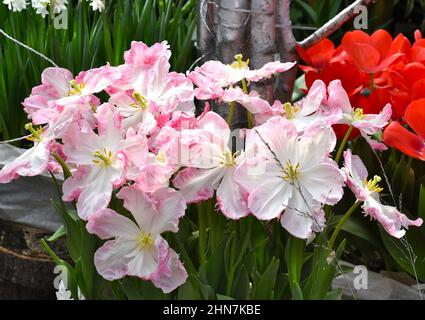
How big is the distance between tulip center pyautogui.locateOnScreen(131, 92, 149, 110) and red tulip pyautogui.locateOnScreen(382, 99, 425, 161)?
39 cm

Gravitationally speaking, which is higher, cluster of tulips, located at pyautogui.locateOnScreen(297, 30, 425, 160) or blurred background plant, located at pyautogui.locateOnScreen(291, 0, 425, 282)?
cluster of tulips, located at pyautogui.locateOnScreen(297, 30, 425, 160)

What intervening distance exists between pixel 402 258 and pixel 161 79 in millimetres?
487

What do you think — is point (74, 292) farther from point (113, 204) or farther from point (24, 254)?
point (24, 254)

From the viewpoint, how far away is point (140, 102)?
1050mm

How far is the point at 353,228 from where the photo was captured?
1361 millimetres

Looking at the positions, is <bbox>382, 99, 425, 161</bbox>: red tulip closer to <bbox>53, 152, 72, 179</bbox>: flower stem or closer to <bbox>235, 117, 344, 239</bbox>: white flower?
<bbox>235, 117, 344, 239</bbox>: white flower

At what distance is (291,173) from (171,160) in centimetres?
14

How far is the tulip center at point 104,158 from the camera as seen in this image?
3.21ft

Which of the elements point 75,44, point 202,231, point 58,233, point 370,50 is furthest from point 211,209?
point 75,44

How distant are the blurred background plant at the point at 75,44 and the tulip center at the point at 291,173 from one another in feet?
2.32

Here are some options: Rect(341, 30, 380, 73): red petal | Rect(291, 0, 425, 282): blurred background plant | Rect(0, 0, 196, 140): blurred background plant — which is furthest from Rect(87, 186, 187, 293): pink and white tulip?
Rect(0, 0, 196, 140): blurred background plant

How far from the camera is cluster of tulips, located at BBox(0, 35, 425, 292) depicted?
950 mm

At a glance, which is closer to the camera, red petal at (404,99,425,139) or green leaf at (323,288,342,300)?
green leaf at (323,288,342,300)

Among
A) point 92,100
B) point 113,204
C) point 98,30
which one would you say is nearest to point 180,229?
point 113,204
